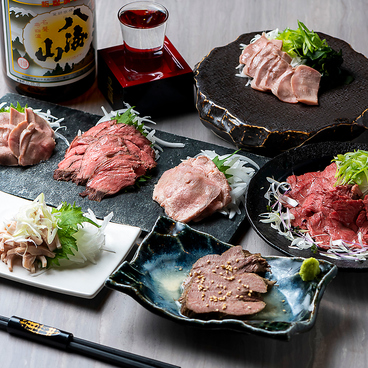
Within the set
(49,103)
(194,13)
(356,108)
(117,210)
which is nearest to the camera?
(117,210)

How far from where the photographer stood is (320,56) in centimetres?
331

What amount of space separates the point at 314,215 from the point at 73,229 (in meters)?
1.11

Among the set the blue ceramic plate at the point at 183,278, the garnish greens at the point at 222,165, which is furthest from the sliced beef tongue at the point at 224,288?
the garnish greens at the point at 222,165

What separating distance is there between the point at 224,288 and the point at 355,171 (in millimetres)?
903

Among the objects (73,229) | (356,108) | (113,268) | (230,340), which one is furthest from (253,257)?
(356,108)

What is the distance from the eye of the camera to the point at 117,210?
9.23 feet

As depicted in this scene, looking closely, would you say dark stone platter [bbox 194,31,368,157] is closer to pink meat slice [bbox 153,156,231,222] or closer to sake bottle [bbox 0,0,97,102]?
pink meat slice [bbox 153,156,231,222]

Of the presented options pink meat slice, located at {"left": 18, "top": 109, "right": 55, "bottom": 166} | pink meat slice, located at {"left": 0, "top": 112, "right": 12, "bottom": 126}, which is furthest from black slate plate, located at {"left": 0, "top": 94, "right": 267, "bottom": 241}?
pink meat slice, located at {"left": 0, "top": 112, "right": 12, "bottom": 126}

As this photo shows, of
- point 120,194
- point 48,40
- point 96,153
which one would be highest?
point 48,40

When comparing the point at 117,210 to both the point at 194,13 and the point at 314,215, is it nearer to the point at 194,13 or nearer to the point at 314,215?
the point at 314,215

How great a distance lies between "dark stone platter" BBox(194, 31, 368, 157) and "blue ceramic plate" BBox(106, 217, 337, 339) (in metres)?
0.84

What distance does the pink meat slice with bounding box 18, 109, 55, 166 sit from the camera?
9.96 ft

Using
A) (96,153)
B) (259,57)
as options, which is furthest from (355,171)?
(96,153)

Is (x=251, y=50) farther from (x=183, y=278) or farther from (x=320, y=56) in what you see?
(x=183, y=278)
